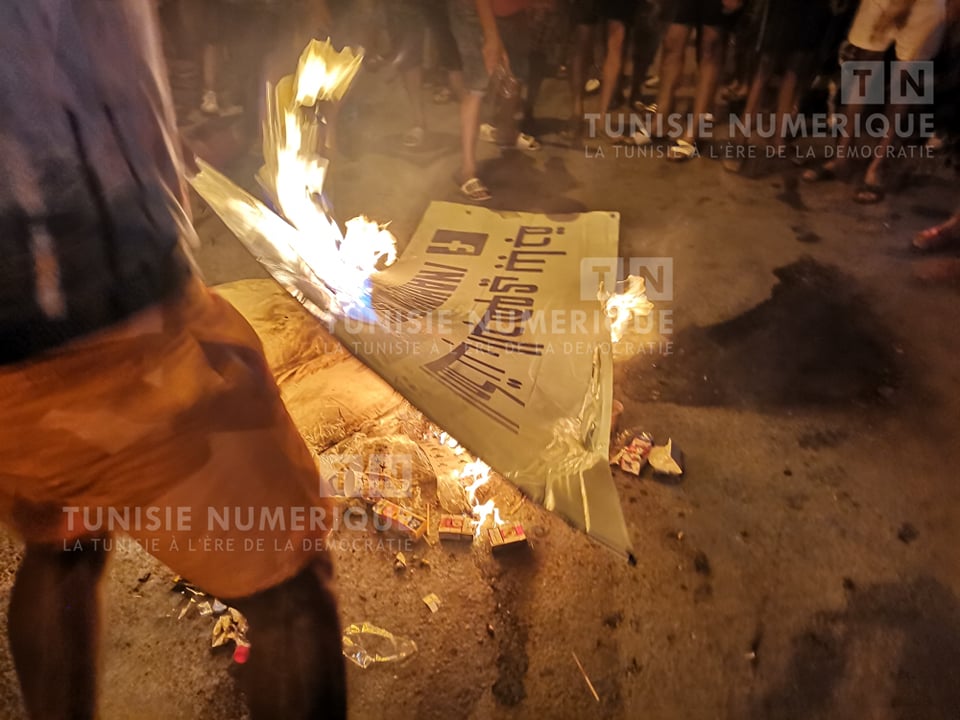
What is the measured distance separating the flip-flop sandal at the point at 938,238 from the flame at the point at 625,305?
191 centimetres

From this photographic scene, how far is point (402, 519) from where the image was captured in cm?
246

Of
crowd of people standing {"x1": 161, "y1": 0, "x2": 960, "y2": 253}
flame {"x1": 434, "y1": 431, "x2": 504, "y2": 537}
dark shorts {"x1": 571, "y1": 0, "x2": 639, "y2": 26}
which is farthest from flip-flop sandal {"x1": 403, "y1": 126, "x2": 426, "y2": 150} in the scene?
flame {"x1": 434, "y1": 431, "x2": 504, "y2": 537}

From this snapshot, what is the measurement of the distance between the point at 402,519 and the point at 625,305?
1800mm

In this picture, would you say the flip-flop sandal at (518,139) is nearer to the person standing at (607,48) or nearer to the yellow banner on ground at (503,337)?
the person standing at (607,48)

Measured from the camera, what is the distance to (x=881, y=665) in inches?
83.4

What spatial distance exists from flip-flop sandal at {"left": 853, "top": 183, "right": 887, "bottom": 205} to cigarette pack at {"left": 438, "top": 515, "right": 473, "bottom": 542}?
12.9 feet

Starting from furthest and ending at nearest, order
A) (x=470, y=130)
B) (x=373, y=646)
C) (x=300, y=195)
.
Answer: (x=470, y=130)
(x=300, y=195)
(x=373, y=646)

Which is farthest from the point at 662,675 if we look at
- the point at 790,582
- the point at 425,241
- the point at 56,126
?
the point at 425,241

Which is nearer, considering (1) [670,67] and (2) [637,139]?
(1) [670,67]

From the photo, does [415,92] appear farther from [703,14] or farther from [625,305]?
[625,305]

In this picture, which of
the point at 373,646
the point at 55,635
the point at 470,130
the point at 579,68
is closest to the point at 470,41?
the point at 470,130

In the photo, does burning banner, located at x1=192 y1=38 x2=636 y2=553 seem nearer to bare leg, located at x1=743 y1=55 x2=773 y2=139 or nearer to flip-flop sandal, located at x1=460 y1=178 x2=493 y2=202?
flip-flop sandal, located at x1=460 y1=178 x2=493 y2=202

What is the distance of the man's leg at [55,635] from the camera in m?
2.01

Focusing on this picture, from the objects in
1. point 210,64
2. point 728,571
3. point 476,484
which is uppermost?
point 210,64
